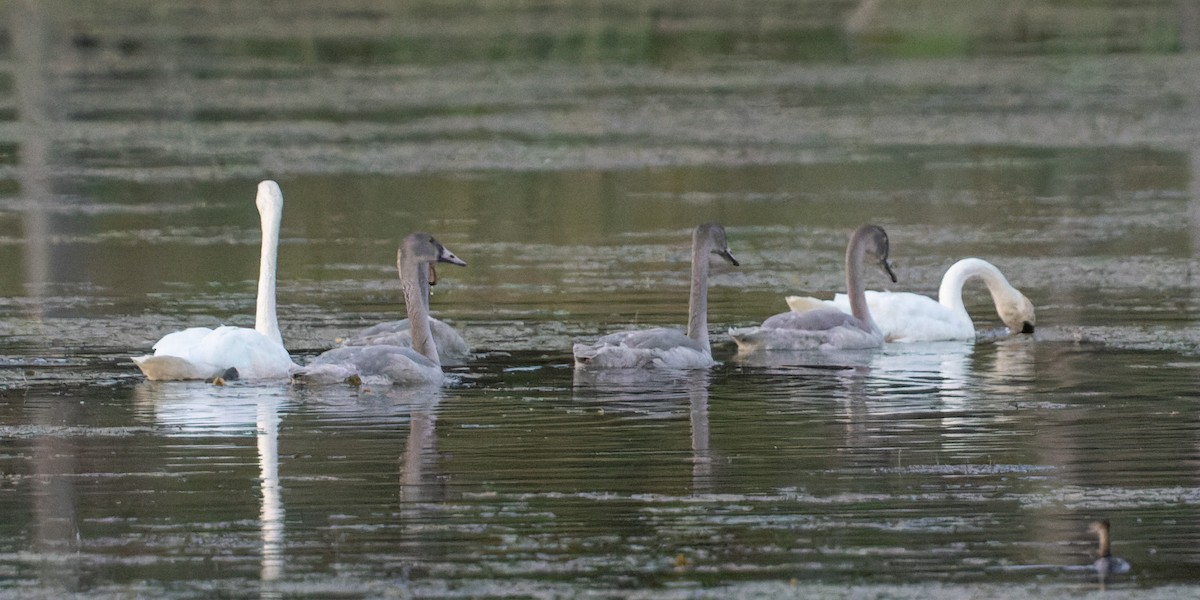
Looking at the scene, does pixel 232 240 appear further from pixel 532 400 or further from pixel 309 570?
pixel 309 570

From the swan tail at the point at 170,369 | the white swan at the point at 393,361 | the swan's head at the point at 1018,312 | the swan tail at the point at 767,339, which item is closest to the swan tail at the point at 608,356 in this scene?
the white swan at the point at 393,361

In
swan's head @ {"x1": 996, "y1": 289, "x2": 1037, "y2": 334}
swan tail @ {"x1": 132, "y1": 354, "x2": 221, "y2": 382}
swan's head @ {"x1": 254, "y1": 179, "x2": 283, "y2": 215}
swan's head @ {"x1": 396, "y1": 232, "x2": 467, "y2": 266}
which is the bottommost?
swan tail @ {"x1": 132, "y1": 354, "x2": 221, "y2": 382}

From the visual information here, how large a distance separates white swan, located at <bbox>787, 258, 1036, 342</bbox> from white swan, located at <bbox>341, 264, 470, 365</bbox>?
2348mm

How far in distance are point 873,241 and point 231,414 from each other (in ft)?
17.7

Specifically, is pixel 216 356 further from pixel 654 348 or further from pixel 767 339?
pixel 767 339

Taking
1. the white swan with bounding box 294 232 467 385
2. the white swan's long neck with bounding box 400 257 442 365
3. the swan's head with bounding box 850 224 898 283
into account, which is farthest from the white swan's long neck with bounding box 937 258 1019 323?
the white swan with bounding box 294 232 467 385

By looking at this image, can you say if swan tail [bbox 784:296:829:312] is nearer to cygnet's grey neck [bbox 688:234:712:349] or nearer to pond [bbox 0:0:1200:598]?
pond [bbox 0:0:1200:598]

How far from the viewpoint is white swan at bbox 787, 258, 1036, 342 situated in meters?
14.5

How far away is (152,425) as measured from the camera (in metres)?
10.9

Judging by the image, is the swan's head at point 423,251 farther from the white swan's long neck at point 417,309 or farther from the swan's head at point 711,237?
the swan's head at point 711,237

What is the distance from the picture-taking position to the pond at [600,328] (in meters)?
8.08

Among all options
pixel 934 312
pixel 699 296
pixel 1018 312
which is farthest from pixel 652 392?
pixel 1018 312

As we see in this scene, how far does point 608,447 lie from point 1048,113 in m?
19.4

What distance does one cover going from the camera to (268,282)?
1297cm
